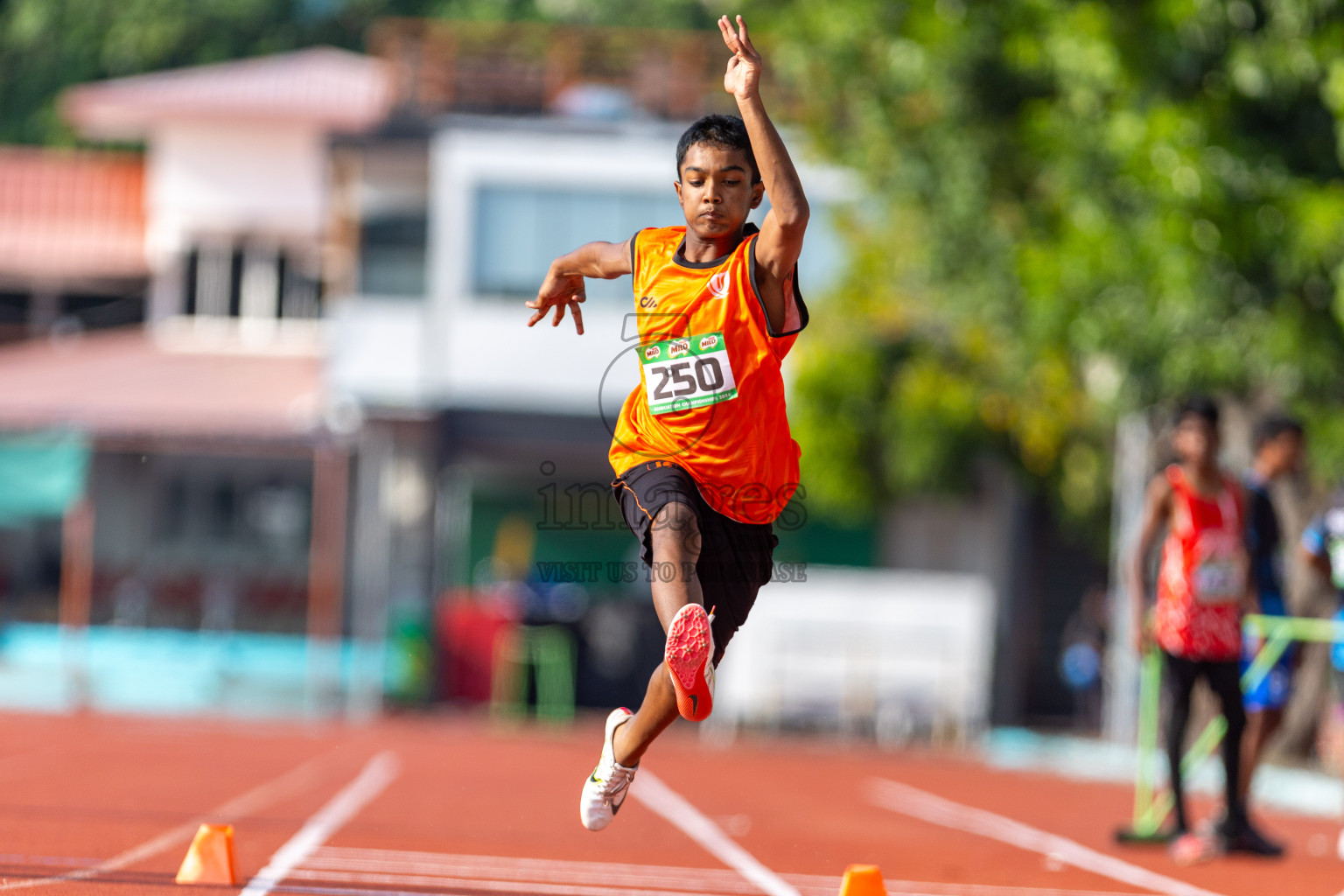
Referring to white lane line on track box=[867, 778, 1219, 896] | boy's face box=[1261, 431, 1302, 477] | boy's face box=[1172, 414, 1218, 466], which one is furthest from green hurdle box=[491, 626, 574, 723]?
boy's face box=[1172, 414, 1218, 466]

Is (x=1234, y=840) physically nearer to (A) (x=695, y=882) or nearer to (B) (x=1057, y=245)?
(A) (x=695, y=882)

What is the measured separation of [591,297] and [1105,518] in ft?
23.8

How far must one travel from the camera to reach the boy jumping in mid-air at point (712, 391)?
5262 millimetres

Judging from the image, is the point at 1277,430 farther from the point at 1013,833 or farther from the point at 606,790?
the point at 606,790

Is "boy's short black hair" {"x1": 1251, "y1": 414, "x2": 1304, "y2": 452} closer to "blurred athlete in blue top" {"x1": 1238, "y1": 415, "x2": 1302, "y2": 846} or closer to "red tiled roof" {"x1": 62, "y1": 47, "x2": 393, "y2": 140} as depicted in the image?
"blurred athlete in blue top" {"x1": 1238, "y1": 415, "x2": 1302, "y2": 846}

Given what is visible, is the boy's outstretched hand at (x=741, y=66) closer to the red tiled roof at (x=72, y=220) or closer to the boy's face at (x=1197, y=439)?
the boy's face at (x=1197, y=439)

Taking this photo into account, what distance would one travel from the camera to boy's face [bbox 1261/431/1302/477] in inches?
371

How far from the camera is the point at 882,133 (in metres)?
19.0

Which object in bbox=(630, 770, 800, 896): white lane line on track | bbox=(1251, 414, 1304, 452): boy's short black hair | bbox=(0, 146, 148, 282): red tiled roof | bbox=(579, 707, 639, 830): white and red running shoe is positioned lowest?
bbox=(630, 770, 800, 896): white lane line on track

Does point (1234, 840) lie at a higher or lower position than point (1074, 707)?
higher

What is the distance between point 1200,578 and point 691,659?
4.40 metres

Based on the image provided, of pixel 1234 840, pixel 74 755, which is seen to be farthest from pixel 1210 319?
pixel 74 755

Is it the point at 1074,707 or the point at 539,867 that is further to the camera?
the point at 1074,707

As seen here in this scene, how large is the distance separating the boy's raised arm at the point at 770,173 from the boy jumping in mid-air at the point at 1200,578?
158 inches
